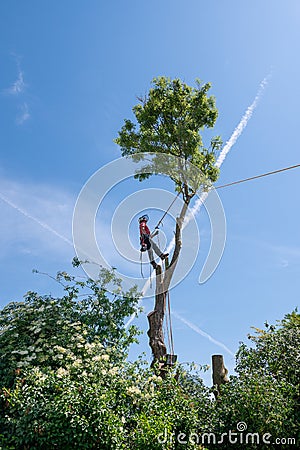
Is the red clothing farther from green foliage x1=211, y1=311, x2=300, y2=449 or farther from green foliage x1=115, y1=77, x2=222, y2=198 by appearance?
green foliage x1=211, y1=311, x2=300, y2=449

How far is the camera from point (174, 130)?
848 centimetres

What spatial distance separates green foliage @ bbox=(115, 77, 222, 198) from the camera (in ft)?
27.6

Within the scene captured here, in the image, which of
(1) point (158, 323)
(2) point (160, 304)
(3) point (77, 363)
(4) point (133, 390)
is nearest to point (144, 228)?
(2) point (160, 304)

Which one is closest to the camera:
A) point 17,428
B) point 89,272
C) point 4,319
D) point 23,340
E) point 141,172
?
point 17,428

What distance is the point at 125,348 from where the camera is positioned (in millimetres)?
6480

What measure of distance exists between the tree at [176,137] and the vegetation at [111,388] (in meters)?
2.34

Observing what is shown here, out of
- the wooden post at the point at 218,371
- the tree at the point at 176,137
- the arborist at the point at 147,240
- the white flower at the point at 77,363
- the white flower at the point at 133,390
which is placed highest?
the tree at the point at 176,137

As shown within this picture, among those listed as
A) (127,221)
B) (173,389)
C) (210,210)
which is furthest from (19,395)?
(210,210)

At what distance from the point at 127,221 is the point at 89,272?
1100 millimetres

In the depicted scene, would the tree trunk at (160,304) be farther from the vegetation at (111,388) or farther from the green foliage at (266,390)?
the green foliage at (266,390)

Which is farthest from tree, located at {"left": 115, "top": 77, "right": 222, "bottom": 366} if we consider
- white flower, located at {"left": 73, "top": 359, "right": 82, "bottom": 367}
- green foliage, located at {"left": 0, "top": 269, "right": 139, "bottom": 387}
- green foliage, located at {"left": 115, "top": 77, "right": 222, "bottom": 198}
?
white flower, located at {"left": 73, "top": 359, "right": 82, "bottom": 367}

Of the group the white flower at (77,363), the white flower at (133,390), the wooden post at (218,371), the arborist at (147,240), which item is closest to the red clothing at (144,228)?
the arborist at (147,240)

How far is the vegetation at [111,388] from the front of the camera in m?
4.27

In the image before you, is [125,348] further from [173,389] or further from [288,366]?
[288,366]
